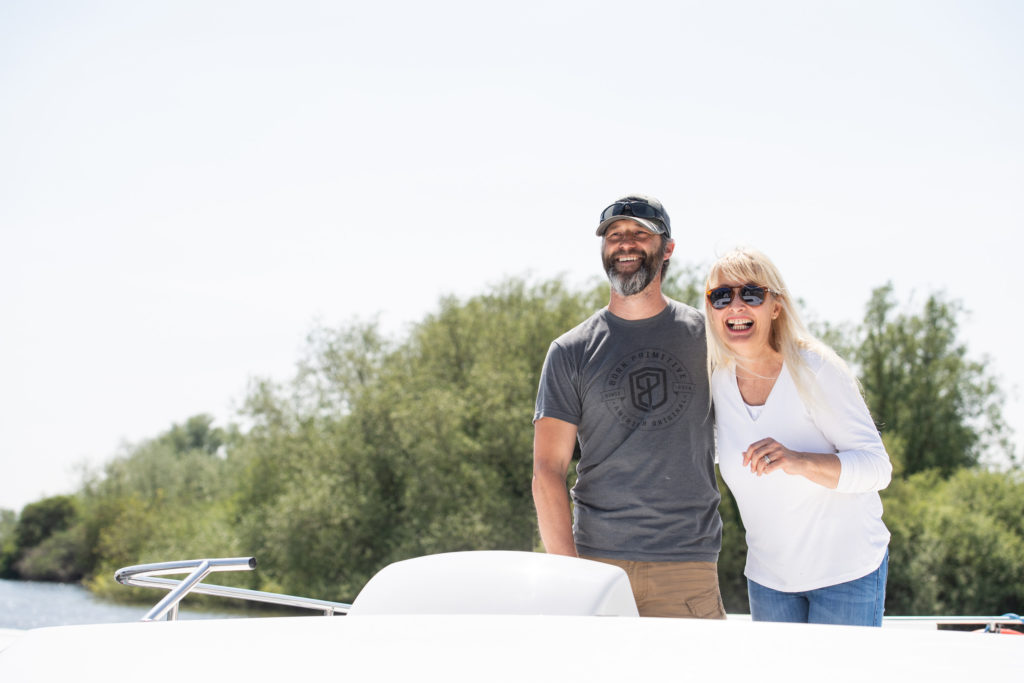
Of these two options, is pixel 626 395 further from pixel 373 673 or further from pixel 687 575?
pixel 373 673

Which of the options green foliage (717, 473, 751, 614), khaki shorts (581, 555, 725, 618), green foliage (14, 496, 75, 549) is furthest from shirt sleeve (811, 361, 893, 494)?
green foliage (14, 496, 75, 549)

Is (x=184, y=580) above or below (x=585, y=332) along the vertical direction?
below

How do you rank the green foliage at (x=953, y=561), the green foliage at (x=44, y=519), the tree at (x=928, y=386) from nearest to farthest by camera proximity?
1. the green foliage at (x=953, y=561)
2. the tree at (x=928, y=386)
3. the green foliage at (x=44, y=519)

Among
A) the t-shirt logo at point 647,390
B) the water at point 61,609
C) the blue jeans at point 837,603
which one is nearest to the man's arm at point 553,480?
the t-shirt logo at point 647,390

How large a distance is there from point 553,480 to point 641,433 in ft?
0.99

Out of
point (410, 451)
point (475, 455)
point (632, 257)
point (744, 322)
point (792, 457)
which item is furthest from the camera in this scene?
point (410, 451)

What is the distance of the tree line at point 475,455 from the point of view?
19031mm

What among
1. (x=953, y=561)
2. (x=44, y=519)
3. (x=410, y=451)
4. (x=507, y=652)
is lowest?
(x=44, y=519)

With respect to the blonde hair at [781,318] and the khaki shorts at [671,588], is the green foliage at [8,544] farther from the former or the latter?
the blonde hair at [781,318]

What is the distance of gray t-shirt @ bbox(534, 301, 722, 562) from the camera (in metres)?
2.47

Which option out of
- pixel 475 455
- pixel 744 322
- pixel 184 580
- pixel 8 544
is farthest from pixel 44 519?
pixel 744 322

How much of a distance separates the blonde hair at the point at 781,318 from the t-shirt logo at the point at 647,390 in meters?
0.19

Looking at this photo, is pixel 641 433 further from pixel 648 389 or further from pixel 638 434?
pixel 648 389

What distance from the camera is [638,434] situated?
2514mm
